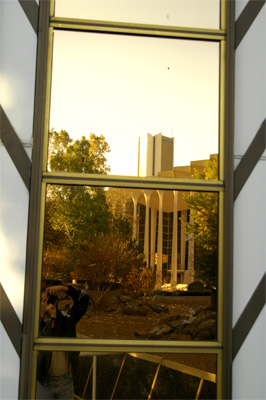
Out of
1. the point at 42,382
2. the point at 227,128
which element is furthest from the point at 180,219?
the point at 42,382

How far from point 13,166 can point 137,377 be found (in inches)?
50.6

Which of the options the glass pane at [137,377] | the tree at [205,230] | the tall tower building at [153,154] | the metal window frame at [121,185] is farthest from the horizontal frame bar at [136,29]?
the glass pane at [137,377]

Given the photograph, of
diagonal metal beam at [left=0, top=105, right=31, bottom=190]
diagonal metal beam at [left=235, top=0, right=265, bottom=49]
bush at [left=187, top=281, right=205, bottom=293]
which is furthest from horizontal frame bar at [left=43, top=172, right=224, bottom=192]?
diagonal metal beam at [left=235, top=0, right=265, bottom=49]

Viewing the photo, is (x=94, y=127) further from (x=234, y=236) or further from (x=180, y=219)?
(x=234, y=236)

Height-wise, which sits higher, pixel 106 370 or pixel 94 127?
pixel 94 127

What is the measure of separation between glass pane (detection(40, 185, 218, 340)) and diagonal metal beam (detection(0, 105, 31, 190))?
147 millimetres

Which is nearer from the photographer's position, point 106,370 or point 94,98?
point 106,370

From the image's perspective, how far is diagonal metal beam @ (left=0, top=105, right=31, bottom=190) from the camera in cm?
238

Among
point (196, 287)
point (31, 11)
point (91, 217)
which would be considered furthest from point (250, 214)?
point (31, 11)

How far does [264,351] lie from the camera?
7.76 feet

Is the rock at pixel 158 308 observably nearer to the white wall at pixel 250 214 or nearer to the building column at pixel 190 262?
the building column at pixel 190 262

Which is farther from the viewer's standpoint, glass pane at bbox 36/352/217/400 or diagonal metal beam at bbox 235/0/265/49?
diagonal metal beam at bbox 235/0/265/49

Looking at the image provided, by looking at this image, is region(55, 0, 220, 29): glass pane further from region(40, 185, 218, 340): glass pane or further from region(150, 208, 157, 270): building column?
region(150, 208, 157, 270): building column

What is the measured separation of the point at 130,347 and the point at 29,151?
117cm
